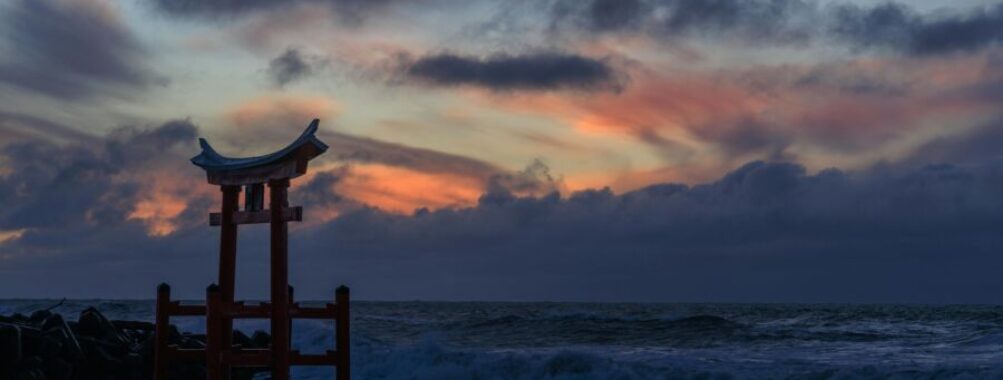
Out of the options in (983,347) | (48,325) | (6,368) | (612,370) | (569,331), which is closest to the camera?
(6,368)

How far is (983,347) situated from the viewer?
36.2m

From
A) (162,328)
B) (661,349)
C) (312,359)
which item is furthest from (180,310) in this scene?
(661,349)

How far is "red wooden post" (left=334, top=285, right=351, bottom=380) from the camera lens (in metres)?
16.2

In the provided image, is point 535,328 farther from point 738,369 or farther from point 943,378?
point 943,378

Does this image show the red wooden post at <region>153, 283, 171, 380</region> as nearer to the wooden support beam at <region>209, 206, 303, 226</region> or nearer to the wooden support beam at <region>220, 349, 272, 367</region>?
the wooden support beam at <region>209, 206, 303, 226</region>

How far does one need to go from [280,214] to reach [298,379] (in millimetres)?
14748

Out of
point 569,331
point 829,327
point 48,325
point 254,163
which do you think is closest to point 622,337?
point 569,331

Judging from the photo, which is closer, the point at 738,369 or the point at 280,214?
the point at 280,214

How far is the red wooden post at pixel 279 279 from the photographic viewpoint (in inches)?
584

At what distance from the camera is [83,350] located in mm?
20281

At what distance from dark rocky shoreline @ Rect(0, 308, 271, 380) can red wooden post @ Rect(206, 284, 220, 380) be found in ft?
14.1

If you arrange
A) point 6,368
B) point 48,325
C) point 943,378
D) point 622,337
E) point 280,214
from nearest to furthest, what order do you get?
point 280,214 → point 6,368 → point 48,325 → point 943,378 → point 622,337

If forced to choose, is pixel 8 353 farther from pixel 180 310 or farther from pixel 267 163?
pixel 267 163

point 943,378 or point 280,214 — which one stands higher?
point 280,214
